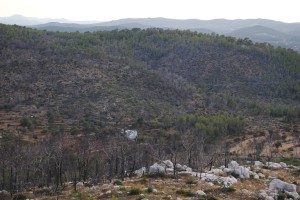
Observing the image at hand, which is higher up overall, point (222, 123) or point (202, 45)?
point (202, 45)

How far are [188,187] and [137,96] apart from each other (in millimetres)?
58959

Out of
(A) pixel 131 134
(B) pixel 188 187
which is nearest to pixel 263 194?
(B) pixel 188 187

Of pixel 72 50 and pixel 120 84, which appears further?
pixel 72 50

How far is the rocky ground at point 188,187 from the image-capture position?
22844 mm

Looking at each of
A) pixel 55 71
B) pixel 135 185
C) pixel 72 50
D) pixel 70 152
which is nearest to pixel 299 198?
pixel 135 185

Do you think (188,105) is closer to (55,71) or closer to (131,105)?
(131,105)

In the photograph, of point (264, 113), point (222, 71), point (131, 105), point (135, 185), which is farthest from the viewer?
point (222, 71)

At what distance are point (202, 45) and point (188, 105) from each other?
44982 mm

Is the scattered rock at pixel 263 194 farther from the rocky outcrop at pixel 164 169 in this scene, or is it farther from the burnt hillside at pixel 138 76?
the burnt hillside at pixel 138 76

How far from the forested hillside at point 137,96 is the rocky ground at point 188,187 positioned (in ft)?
35.3

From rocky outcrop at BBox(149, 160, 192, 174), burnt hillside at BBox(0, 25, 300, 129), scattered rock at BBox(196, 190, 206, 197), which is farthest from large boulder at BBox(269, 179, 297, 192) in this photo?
burnt hillside at BBox(0, 25, 300, 129)

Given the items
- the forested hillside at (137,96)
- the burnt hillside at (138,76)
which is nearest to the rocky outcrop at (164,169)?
the forested hillside at (137,96)

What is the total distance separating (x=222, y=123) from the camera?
69188 mm

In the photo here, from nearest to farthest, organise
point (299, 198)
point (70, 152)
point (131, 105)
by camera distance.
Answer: point (299, 198)
point (70, 152)
point (131, 105)
